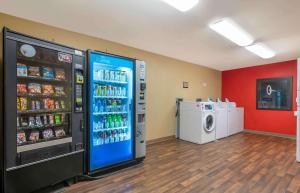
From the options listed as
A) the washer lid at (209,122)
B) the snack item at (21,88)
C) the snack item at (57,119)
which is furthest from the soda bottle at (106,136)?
the washer lid at (209,122)

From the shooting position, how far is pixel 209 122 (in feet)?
15.4

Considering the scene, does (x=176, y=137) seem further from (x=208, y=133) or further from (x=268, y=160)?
(x=268, y=160)

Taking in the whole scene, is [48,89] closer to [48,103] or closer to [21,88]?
[48,103]

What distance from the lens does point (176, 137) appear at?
5.06 metres

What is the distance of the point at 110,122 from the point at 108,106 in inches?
10.5

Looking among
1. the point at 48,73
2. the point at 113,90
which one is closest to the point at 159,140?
the point at 113,90

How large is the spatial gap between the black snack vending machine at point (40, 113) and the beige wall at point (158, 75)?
2.89 feet

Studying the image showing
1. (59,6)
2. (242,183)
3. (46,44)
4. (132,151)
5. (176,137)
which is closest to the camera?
(46,44)

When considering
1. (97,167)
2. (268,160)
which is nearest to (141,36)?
(97,167)

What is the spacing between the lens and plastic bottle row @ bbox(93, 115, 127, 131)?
2753 mm

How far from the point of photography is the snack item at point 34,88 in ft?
7.08

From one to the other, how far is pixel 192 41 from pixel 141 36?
1.04 metres

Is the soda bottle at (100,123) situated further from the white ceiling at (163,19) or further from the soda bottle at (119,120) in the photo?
the white ceiling at (163,19)

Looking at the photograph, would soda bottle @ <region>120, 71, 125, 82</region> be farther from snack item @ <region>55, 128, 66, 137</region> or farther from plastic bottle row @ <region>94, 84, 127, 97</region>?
snack item @ <region>55, 128, 66, 137</region>
